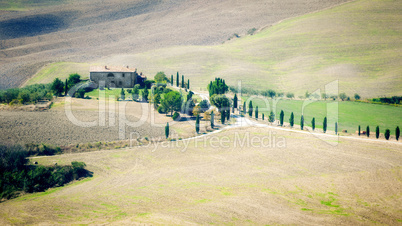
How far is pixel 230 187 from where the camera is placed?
29.4m

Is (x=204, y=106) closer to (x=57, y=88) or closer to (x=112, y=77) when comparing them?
(x=112, y=77)

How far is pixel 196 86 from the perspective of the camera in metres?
89.0

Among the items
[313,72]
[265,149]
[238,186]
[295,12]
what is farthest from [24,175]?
[295,12]

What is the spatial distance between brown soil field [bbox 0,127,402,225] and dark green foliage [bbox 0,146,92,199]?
4.05 ft

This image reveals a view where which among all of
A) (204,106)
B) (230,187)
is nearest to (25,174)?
(230,187)

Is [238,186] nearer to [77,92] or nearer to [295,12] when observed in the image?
[77,92]

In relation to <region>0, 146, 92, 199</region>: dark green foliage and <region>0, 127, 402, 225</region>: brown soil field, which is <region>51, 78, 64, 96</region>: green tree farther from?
<region>0, 146, 92, 199</region>: dark green foliage

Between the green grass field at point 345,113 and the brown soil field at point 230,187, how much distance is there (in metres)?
11.3

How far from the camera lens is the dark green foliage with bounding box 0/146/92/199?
92.4 feet

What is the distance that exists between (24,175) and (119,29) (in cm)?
17894

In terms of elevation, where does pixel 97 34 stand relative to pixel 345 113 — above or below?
above

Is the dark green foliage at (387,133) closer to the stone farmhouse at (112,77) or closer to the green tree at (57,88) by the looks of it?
the stone farmhouse at (112,77)

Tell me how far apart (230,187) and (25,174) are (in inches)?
719

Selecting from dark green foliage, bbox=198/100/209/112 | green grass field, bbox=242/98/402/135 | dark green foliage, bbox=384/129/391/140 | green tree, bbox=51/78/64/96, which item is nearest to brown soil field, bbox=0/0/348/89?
green tree, bbox=51/78/64/96
